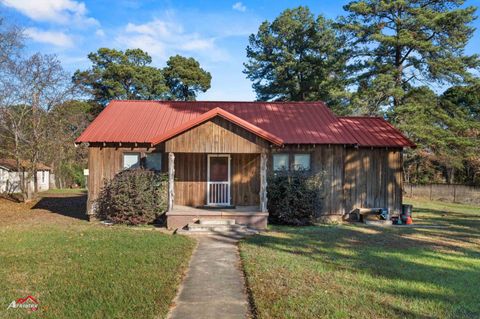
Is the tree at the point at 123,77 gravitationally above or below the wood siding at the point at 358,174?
above

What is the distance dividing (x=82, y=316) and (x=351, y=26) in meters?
22.4

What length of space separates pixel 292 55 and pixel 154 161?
23.5m

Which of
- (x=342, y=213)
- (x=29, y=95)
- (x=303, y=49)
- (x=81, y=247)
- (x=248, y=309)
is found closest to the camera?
(x=248, y=309)

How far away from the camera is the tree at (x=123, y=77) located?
4206 centimetres

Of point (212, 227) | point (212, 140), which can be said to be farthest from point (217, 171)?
point (212, 227)

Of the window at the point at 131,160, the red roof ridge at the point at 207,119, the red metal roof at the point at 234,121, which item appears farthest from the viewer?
the window at the point at 131,160

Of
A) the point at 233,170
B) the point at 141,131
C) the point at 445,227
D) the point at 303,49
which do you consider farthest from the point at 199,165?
the point at 303,49

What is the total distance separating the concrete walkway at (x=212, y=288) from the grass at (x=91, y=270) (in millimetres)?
245

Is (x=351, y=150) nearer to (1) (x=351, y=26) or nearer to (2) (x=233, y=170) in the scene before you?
(2) (x=233, y=170)

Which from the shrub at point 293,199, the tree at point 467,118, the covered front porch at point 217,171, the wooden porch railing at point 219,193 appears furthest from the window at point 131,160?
the tree at point 467,118

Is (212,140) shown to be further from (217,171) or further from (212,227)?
(212,227)

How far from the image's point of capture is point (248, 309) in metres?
5.32

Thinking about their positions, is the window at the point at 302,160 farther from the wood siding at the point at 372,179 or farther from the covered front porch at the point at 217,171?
the wood siding at the point at 372,179

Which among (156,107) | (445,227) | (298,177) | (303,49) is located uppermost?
(303,49)
